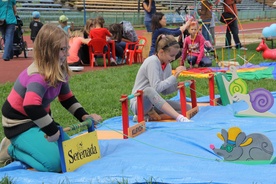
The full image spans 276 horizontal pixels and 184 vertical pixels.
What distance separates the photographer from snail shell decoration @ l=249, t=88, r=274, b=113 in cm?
525

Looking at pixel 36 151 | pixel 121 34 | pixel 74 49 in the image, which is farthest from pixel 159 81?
pixel 121 34

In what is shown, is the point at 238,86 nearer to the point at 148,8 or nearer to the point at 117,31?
the point at 117,31

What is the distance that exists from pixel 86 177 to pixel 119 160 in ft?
1.35

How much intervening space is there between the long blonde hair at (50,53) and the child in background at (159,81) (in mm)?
1587

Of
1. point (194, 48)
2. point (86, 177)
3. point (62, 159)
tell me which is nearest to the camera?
point (86, 177)

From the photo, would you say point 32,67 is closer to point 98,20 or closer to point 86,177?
point 86,177

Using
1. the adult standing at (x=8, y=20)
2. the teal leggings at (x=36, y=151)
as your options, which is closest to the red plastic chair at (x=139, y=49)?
the adult standing at (x=8, y=20)

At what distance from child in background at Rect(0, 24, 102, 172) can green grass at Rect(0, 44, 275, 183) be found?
105cm

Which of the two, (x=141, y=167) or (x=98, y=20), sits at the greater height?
(x=98, y=20)

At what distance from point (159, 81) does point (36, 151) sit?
1927mm

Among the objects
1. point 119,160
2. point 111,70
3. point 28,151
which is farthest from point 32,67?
point 111,70

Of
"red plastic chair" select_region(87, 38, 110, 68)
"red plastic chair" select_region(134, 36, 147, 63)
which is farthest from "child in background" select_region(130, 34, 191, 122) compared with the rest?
"red plastic chair" select_region(134, 36, 147, 63)

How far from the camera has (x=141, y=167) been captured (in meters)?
3.47

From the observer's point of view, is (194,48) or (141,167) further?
(194,48)
